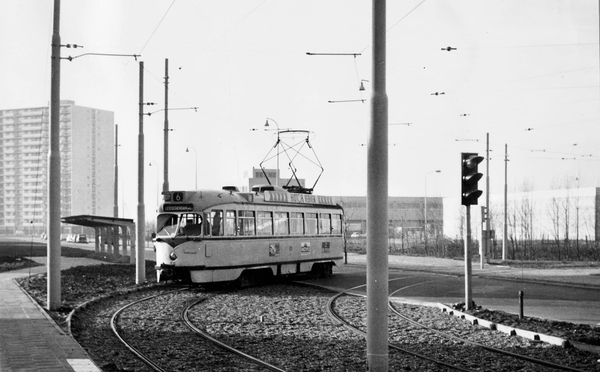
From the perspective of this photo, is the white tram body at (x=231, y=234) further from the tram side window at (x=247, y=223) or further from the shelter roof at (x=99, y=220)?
the shelter roof at (x=99, y=220)

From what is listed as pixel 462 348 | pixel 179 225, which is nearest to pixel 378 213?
pixel 462 348

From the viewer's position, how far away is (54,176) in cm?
1691

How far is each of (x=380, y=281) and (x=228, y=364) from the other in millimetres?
3510

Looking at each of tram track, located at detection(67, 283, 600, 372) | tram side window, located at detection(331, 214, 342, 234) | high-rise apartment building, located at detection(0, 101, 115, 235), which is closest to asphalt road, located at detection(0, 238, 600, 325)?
tram side window, located at detection(331, 214, 342, 234)

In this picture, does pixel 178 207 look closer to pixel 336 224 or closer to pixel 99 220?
pixel 336 224

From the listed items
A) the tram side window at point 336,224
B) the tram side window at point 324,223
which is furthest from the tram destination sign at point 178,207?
the tram side window at point 336,224

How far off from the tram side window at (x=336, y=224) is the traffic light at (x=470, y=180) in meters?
14.2

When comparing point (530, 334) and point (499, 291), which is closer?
point (530, 334)

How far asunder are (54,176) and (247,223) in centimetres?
901

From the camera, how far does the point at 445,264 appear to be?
A: 4212 cm

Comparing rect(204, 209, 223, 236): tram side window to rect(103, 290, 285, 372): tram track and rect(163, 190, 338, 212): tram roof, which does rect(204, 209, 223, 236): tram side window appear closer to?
rect(163, 190, 338, 212): tram roof

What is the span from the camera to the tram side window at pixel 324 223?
2973cm

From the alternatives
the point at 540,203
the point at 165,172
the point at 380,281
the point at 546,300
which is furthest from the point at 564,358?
the point at 540,203

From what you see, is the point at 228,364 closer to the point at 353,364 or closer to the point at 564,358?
the point at 353,364
